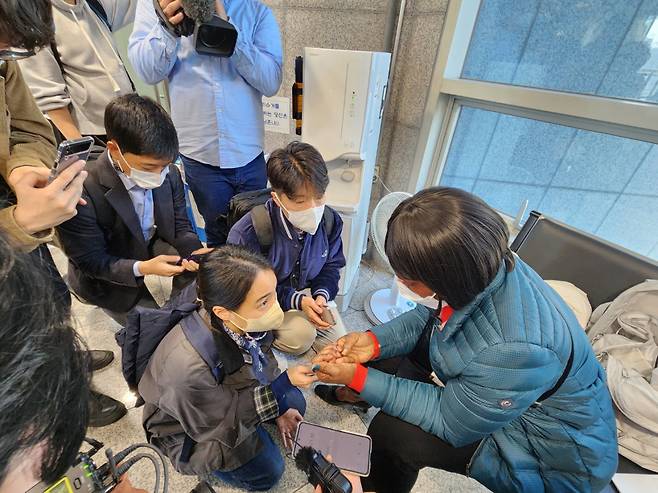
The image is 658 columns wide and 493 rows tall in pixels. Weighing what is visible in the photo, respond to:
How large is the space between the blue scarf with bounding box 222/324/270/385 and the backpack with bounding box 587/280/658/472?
1.05 metres

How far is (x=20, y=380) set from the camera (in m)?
0.28

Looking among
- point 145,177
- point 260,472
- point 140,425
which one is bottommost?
point 140,425

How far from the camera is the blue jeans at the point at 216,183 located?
1.63 m

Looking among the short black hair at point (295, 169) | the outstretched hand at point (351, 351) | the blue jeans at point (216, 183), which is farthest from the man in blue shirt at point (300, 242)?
the blue jeans at point (216, 183)

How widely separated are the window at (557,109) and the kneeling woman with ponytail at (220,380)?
4.15 ft

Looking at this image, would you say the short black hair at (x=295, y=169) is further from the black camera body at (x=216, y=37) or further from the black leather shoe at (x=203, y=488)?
the black leather shoe at (x=203, y=488)

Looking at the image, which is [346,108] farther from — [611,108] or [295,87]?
[611,108]

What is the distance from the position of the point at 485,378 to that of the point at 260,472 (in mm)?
802

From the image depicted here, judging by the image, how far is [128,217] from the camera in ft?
3.93

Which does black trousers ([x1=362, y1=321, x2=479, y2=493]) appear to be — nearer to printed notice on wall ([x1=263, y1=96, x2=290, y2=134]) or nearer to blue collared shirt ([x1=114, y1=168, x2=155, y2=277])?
blue collared shirt ([x1=114, y1=168, x2=155, y2=277])

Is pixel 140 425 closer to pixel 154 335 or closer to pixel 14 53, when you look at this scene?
pixel 154 335

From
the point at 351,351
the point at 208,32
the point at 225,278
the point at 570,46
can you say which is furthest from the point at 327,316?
the point at 570,46

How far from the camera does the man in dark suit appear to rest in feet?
3.48

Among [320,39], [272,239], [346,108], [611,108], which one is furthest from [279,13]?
[611,108]
